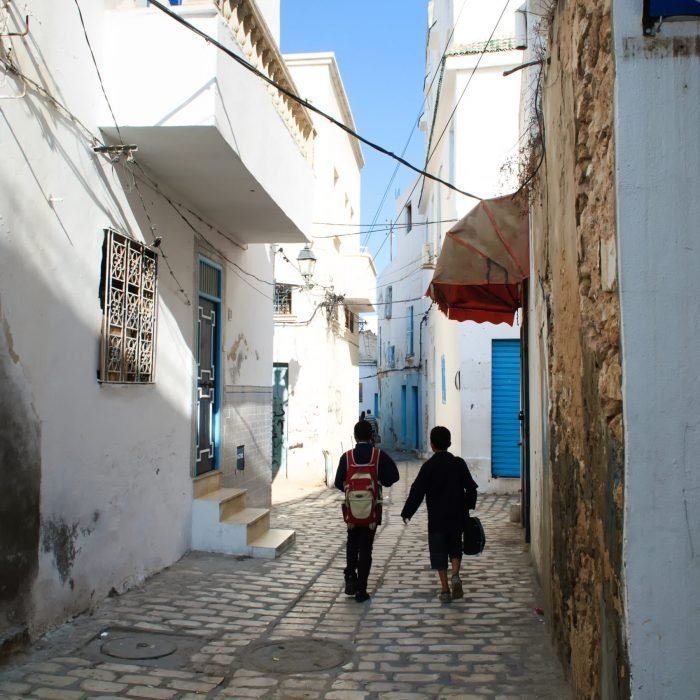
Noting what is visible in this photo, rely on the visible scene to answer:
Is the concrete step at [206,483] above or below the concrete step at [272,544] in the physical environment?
above

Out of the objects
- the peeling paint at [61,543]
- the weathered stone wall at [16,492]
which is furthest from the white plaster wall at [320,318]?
the weathered stone wall at [16,492]

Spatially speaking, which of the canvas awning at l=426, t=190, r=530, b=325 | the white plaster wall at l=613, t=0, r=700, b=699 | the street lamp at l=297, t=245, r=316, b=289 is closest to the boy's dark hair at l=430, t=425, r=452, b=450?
the canvas awning at l=426, t=190, r=530, b=325

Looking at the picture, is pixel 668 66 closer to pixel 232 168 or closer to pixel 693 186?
pixel 693 186

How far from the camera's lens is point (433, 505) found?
641cm

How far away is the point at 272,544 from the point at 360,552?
1850 mm

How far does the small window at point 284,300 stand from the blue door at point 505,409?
16.2ft

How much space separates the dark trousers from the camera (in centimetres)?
643

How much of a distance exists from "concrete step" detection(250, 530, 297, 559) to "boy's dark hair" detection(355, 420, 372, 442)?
81.5 inches

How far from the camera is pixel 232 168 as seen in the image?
22.4ft

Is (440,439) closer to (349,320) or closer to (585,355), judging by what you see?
(585,355)

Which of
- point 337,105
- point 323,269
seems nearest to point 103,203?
point 323,269

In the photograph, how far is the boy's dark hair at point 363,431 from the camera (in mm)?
6551

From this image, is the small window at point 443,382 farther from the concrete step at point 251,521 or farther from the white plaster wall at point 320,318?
the concrete step at point 251,521

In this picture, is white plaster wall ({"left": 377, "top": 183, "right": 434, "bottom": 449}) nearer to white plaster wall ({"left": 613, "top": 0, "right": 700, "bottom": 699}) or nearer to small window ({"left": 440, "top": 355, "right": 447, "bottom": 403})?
small window ({"left": 440, "top": 355, "right": 447, "bottom": 403})
